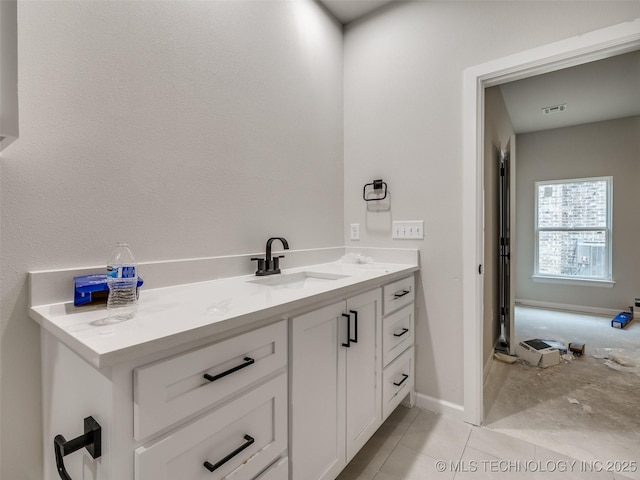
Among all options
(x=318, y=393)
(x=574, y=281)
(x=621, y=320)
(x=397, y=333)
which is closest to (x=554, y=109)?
(x=574, y=281)

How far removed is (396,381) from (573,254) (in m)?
4.41

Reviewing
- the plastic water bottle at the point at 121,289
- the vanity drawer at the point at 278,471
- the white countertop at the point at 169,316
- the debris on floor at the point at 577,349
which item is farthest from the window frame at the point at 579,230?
the plastic water bottle at the point at 121,289

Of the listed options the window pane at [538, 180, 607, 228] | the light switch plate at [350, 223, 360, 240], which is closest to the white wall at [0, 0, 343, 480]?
the light switch plate at [350, 223, 360, 240]

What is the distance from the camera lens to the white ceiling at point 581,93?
2.87m

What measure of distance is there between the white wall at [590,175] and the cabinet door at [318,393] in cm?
480

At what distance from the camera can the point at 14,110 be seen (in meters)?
0.72

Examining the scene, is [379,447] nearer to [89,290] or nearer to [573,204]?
[89,290]

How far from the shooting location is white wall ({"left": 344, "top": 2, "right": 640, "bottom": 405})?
182 centimetres

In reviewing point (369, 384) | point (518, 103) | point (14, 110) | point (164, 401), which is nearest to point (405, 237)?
point (369, 384)

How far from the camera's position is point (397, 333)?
179cm

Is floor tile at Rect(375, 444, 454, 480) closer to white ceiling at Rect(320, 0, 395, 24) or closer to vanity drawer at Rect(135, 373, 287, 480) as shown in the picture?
vanity drawer at Rect(135, 373, 287, 480)

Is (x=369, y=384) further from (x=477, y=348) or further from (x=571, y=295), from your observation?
(x=571, y=295)

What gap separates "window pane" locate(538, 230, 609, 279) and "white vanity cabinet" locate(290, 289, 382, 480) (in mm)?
4583

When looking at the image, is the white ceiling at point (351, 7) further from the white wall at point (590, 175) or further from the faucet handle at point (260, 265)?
the white wall at point (590, 175)
